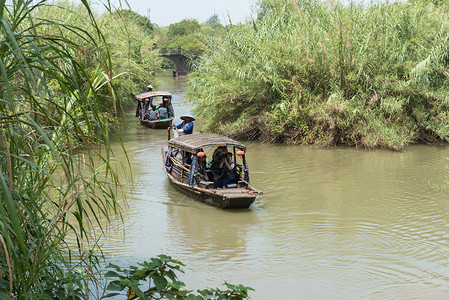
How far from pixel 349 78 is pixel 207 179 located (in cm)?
919

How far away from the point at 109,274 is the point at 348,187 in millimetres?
10827

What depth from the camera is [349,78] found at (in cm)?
2036

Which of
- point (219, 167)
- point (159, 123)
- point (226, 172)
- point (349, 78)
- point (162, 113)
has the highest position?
point (349, 78)

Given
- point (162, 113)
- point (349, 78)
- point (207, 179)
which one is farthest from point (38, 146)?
point (162, 113)

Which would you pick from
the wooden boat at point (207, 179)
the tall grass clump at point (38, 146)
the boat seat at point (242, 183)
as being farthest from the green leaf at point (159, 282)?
the boat seat at point (242, 183)

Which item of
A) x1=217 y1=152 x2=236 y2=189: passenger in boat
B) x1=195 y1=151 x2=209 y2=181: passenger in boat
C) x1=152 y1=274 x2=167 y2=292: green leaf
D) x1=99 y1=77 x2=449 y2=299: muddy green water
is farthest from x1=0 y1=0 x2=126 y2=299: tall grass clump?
x1=195 y1=151 x2=209 y2=181: passenger in boat

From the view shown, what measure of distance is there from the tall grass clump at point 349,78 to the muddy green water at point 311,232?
281cm

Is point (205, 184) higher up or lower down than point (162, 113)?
lower down

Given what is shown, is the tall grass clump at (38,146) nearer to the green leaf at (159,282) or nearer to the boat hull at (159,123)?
the green leaf at (159,282)

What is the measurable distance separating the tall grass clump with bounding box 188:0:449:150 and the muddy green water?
2814 millimetres

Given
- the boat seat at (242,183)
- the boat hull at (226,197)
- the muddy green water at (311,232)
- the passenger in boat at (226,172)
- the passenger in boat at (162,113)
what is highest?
the passenger in boat at (162,113)

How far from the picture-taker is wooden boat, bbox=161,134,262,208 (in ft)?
40.2

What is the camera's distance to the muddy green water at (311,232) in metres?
8.84

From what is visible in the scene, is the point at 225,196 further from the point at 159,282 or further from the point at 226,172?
the point at 159,282
